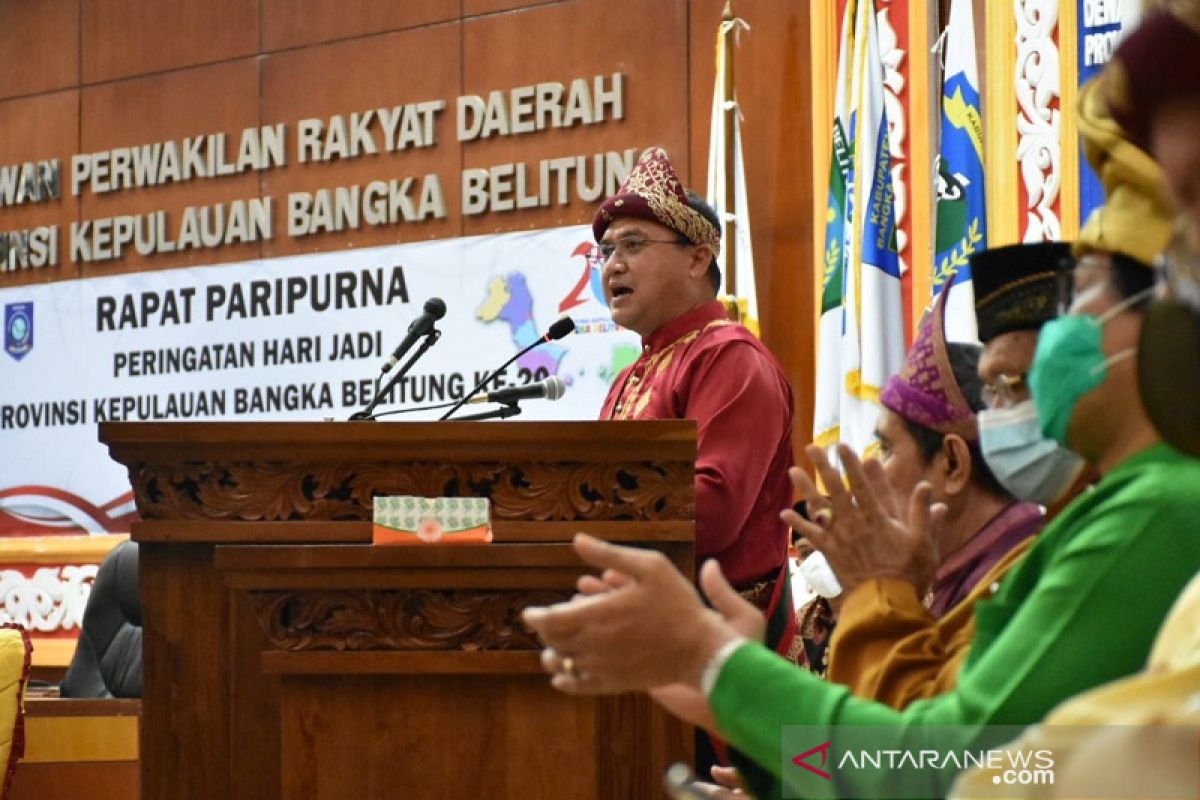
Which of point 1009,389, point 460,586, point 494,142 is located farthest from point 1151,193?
point 494,142

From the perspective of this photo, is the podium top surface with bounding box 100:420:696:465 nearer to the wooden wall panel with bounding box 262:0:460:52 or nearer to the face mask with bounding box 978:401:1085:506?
the face mask with bounding box 978:401:1085:506

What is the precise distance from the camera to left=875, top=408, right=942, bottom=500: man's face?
2344 mm

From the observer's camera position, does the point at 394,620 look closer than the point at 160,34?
Yes

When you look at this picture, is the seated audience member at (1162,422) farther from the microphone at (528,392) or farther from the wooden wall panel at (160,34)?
the wooden wall panel at (160,34)

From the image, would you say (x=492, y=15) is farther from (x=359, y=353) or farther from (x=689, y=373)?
(x=689, y=373)

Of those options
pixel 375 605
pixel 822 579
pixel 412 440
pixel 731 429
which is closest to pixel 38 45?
pixel 822 579

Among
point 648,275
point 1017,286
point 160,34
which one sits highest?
point 160,34

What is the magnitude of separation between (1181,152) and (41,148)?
26.2 ft

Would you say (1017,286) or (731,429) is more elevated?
(1017,286)

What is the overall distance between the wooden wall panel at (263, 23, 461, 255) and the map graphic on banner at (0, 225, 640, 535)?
0.37ft

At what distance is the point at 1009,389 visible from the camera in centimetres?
203

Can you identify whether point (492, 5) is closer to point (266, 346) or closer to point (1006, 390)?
point (266, 346)

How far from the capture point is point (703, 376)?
3314mm

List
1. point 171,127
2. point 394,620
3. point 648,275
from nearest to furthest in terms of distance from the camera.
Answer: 1. point 394,620
2. point 648,275
3. point 171,127
